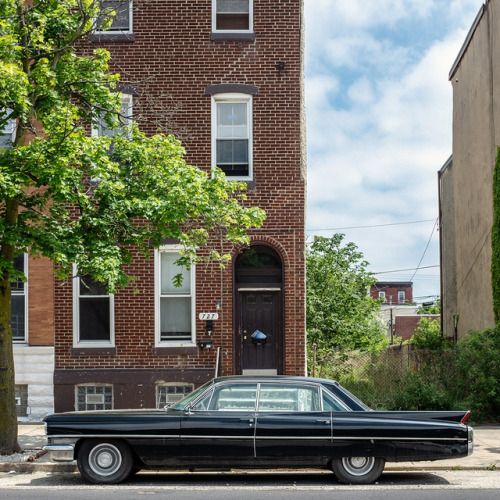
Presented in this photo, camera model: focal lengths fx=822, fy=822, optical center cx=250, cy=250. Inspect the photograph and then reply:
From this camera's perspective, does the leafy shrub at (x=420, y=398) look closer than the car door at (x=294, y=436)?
No

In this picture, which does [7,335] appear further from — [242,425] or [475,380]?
[475,380]

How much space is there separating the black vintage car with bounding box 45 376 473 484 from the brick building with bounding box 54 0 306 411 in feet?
21.4

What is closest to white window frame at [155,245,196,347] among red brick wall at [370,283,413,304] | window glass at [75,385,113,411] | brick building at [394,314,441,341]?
window glass at [75,385,113,411]

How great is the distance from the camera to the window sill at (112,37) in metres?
18.1

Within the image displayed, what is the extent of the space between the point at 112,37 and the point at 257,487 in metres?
11.2

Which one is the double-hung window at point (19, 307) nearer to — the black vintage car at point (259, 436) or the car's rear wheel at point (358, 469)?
the black vintage car at point (259, 436)

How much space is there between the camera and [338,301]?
1211 inches

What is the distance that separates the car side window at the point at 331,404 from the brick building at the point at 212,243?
661 cm

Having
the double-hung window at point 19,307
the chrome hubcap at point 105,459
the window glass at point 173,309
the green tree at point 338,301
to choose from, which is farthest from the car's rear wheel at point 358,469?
the green tree at point 338,301

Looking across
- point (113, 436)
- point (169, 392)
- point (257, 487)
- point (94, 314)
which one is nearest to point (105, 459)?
point (113, 436)

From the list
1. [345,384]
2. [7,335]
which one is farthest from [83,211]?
[345,384]

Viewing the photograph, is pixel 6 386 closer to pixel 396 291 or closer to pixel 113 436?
pixel 113 436

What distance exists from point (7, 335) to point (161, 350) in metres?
5.06

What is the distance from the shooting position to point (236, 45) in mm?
18172
